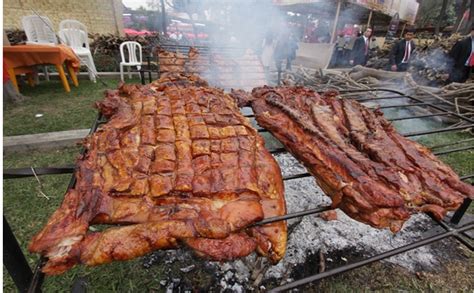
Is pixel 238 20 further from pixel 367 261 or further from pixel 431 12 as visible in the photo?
pixel 431 12

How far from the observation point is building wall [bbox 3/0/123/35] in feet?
35.0

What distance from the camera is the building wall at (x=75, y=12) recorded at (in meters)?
10.7

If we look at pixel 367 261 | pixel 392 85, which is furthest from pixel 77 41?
pixel 367 261

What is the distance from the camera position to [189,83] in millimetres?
2779

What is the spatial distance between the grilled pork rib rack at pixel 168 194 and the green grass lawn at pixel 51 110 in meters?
3.77

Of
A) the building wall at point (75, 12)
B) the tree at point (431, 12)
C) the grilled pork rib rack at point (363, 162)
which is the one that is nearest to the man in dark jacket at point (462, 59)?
the grilled pork rib rack at point (363, 162)

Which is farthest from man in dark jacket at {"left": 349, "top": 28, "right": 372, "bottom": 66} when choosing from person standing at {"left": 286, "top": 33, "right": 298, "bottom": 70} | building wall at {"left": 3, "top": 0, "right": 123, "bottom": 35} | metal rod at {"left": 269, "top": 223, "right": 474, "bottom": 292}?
metal rod at {"left": 269, "top": 223, "right": 474, "bottom": 292}

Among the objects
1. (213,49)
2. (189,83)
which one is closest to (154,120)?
(189,83)

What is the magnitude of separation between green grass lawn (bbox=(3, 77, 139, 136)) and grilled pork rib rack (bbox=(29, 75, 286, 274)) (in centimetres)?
377

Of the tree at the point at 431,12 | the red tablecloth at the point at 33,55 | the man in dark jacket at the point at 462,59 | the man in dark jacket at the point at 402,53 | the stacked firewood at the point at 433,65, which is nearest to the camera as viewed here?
the red tablecloth at the point at 33,55

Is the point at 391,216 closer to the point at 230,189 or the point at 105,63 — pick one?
the point at 230,189

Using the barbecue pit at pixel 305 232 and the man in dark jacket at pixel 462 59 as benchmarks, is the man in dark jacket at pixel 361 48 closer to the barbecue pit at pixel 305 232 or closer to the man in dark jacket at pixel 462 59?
the man in dark jacket at pixel 462 59

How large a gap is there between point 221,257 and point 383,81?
→ 7.99m

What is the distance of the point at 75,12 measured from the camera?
1202cm
